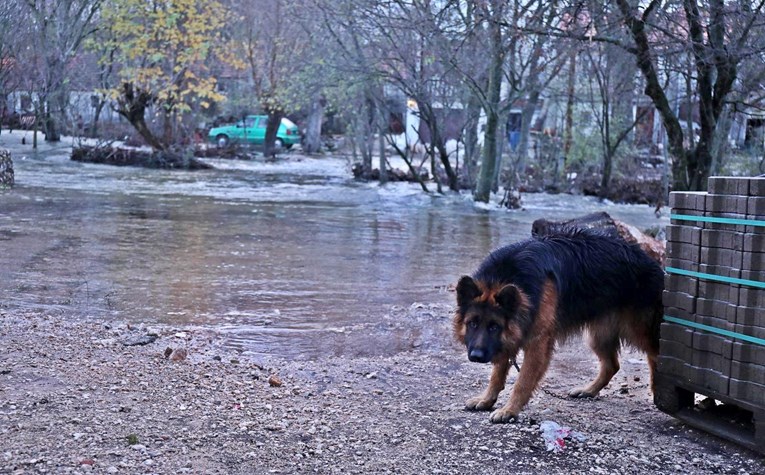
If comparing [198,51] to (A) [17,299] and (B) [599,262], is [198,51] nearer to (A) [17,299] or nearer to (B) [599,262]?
(A) [17,299]

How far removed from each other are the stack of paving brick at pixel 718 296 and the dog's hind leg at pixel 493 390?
1.10 m

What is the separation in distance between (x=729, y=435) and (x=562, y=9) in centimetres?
892

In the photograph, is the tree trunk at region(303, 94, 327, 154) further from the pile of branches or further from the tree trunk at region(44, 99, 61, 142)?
the tree trunk at region(44, 99, 61, 142)

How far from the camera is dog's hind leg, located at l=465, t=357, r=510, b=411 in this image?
6348 mm

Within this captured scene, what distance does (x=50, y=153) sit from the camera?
3784 cm

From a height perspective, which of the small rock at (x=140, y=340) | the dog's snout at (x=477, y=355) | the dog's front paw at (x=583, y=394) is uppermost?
the dog's snout at (x=477, y=355)

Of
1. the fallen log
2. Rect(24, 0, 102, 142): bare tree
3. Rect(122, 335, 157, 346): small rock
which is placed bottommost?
Rect(122, 335, 157, 346): small rock

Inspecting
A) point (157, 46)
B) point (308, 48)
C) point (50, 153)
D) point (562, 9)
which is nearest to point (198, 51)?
point (157, 46)

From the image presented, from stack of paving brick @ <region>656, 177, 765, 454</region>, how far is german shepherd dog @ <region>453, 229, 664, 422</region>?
439mm

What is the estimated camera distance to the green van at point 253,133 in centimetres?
5062

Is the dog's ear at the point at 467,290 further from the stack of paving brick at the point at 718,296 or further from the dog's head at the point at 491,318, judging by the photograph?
the stack of paving brick at the point at 718,296

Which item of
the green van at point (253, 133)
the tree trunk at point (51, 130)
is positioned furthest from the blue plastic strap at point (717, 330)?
the green van at point (253, 133)

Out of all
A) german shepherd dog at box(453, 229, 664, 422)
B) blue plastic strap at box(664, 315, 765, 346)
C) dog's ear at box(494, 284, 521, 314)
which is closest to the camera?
blue plastic strap at box(664, 315, 765, 346)

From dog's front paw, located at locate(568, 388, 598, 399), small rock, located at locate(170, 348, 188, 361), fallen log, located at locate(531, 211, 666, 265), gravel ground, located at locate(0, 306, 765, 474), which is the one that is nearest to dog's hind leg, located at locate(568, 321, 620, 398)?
dog's front paw, located at locate(568, 388, 598, 399)
